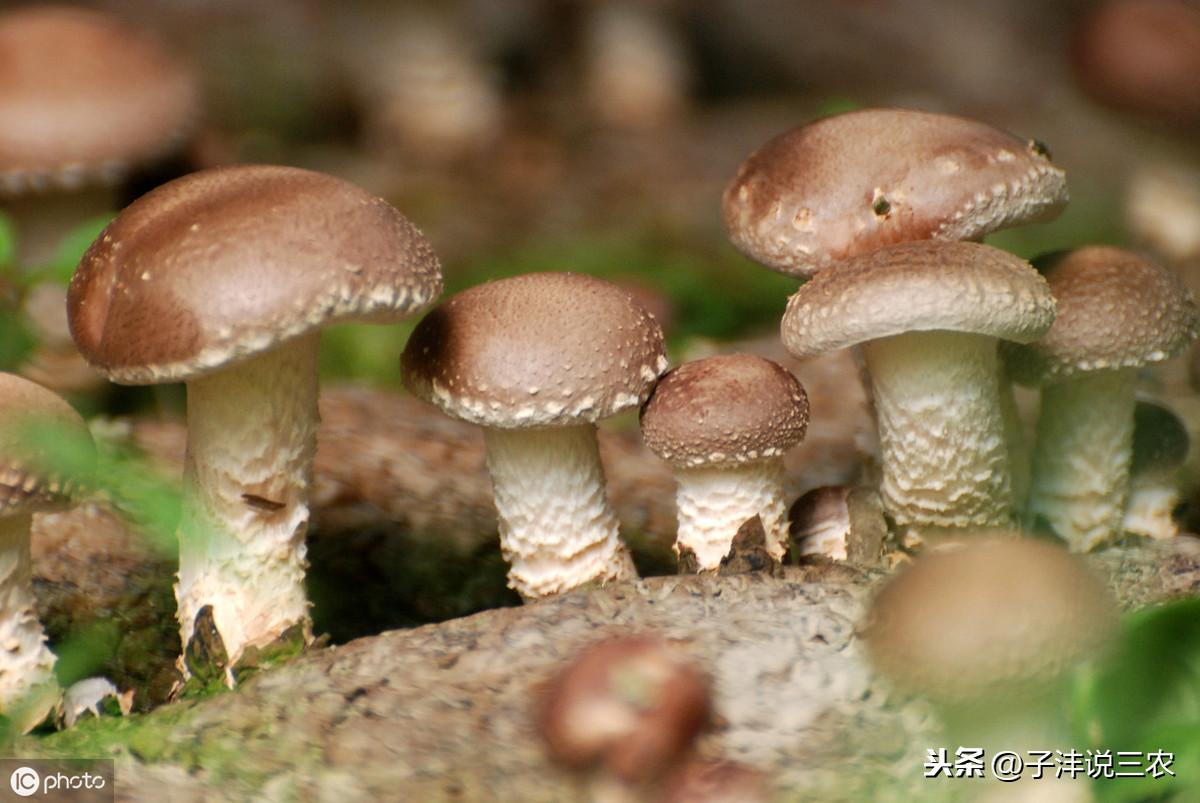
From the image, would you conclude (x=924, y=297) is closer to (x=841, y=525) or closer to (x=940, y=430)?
(x=940, y=430)

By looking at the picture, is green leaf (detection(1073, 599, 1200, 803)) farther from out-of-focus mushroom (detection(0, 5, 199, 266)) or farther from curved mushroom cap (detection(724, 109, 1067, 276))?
out-of-focus mushroom (detection(0, 5, 199, 266))

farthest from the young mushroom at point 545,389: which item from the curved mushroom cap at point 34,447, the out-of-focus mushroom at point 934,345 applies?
the curved mushroom cap at point 34,447

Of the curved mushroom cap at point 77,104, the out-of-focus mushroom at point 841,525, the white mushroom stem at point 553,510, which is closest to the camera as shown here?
the white mushroom stem at point 553,510

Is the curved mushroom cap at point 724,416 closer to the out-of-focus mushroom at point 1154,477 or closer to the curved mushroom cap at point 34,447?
the out-of-focus mushroom at point 1154,477

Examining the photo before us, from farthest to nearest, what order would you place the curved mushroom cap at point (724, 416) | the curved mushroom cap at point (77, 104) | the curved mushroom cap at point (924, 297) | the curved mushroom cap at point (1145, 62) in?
the curved mushroom cap at point (1145, 62)
the curved mushroom cap at point (77, 104)
the curved mushroom cap at point (724, 416)
the curved mushroom cap at point (924, 297)

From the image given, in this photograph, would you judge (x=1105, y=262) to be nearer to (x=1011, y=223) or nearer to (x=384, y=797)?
(x=1011, y=223)

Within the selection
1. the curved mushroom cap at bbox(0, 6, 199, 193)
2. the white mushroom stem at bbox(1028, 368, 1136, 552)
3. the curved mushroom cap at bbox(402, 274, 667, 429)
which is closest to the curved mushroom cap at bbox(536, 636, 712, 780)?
the curved mushroom cap at bbox(402, 274, 667, 429)

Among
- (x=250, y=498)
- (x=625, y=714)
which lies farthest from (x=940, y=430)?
(x=250, y=498)
